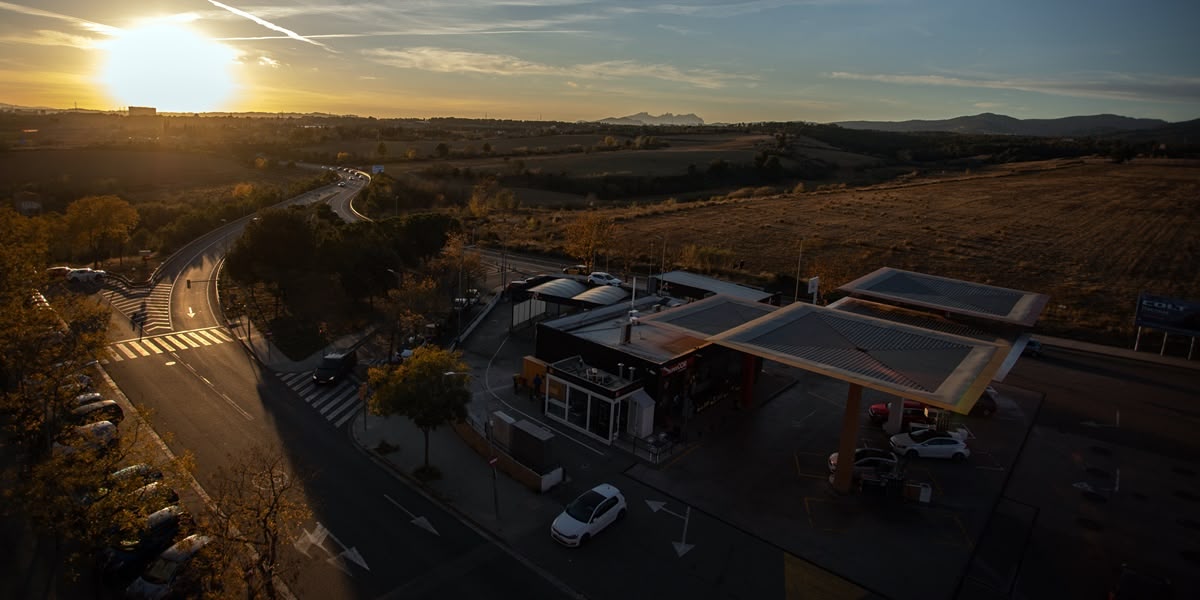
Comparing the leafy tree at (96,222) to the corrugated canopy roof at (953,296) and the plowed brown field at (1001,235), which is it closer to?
the plowed brown field at (1001,235)

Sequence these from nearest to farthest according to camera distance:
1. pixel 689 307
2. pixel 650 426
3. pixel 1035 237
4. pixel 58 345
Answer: pixel 58 345 → pixel 650 426 → pixel 689 307 → pixel 1035 237

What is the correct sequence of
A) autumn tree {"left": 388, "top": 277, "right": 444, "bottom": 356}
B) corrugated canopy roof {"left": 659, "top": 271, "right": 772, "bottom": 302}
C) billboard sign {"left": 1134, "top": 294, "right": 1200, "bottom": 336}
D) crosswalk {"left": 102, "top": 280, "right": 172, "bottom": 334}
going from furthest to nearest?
crosswalk {"left": 102, "top": 280, "right": 172, "bottom": 334} < corrugated canopy roof {"left": 659, "top": 271, "right": 772, "bottom": 302} < billboard sign {"left": 1134, "top": 294, "right": 1200, "bottom": 336} < autumn tree {"left": 388, "top": 277, "right": 444, "bottom": 356}

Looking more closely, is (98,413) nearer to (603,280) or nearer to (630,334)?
(630,334)

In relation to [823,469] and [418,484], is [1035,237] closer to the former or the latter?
[823,469]

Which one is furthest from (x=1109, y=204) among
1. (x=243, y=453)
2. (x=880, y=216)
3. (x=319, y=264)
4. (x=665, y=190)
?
(x=243, y=453)

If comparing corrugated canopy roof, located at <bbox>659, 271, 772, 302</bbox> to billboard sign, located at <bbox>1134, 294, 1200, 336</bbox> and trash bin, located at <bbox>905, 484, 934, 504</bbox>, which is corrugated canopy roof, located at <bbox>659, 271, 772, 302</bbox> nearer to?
trash bin, located at <bbox>905, 484, 934, 504</bbox>

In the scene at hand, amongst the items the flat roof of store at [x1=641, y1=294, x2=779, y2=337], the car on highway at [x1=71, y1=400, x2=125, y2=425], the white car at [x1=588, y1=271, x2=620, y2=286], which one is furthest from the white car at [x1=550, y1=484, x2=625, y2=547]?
the white car at [x1=588, y1=271, x2=620, y2=286]
